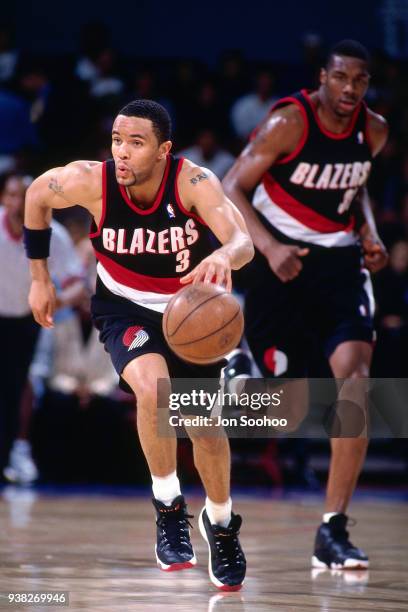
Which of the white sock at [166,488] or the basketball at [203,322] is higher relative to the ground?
the basketball at [203,322]

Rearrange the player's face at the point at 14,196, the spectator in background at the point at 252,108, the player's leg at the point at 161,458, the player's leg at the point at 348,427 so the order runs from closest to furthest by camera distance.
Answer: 1. the player's leg at the point at 161,458
2. the player's leg at the point at 348,427
3. the player's face at the point at 14,196
4. the spectator in background at the point at 252,108

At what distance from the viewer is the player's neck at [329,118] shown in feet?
18.5

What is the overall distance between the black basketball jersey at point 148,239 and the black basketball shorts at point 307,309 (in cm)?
94

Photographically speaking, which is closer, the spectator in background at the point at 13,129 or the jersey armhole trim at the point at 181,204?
the jersey armhole trim at the point at 181,204

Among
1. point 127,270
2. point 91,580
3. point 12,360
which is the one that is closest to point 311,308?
point 127,270

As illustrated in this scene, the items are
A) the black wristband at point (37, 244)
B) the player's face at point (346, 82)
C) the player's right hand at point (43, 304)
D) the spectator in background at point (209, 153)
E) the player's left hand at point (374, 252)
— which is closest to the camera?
the player's right hand at point (43, 304)

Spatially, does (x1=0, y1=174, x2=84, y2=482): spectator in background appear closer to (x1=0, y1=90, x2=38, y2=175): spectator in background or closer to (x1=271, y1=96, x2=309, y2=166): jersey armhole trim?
(x1=0, y1=90, x2=38, y2=175): spectator in background

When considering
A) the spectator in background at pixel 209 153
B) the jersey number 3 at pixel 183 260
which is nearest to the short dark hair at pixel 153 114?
the jersey number 3 at pixel 183 260

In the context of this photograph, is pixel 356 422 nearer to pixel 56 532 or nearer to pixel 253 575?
pixel 253 575

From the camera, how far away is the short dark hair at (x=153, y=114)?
→ 4.57m

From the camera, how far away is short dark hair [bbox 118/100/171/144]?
4566 mm

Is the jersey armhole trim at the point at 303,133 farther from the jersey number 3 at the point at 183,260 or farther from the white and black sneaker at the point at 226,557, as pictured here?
the white and black sneaker at the point at 226,557

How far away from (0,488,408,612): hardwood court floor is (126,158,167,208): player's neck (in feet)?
4.94

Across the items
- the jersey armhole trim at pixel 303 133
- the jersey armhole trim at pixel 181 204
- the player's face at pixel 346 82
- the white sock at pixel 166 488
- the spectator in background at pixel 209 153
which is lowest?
the white sock at pixel 166 488
